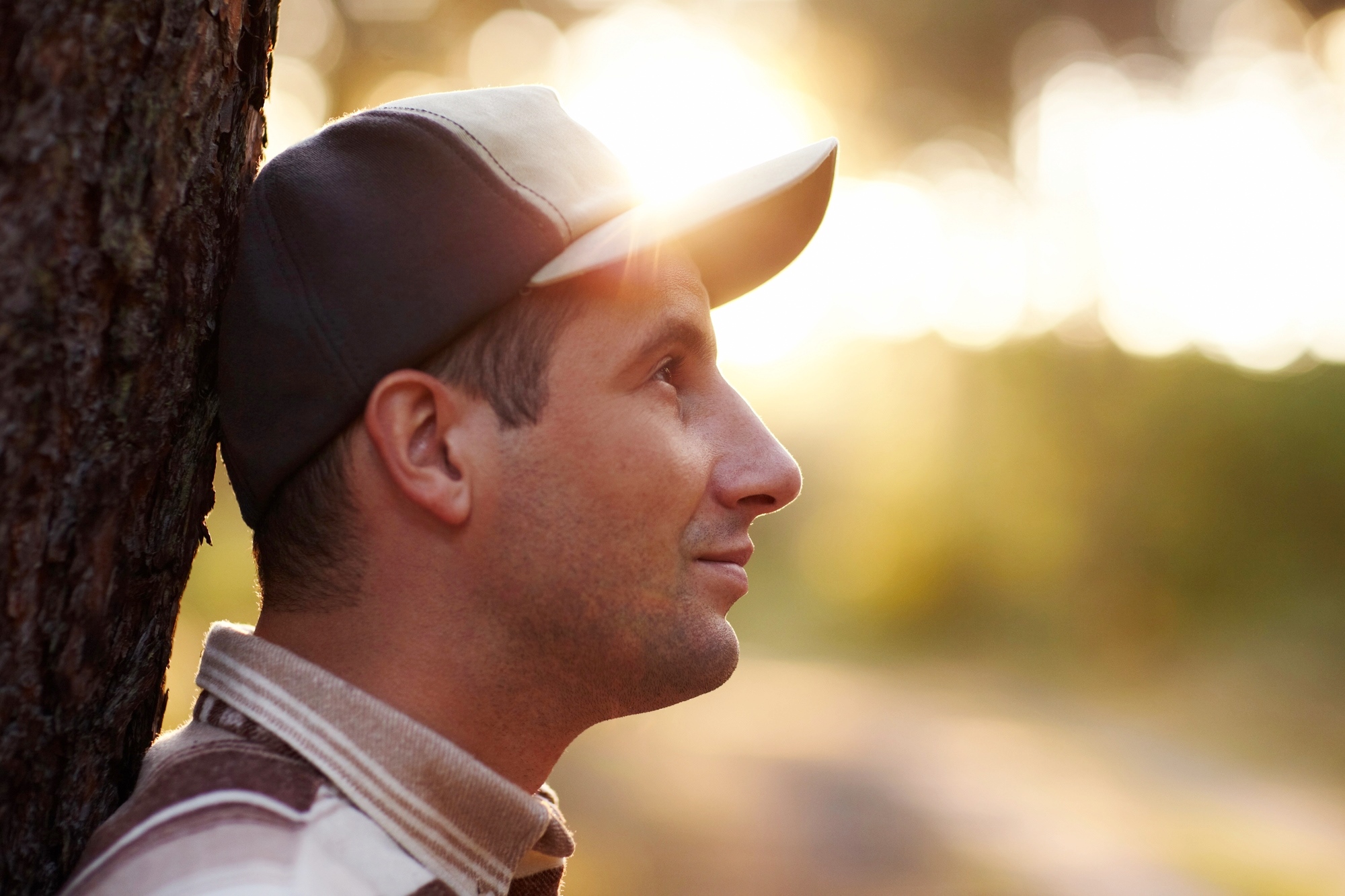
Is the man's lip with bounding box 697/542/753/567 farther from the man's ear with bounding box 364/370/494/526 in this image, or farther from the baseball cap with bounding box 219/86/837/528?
the baseball cap with bounding box 219/86/837/528

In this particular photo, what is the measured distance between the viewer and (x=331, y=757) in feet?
5.16

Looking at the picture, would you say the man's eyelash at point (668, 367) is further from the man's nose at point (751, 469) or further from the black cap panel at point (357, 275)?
the black cap panel at point (357, 275)

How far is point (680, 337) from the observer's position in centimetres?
192

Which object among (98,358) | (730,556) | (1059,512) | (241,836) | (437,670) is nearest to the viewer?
(241,836)

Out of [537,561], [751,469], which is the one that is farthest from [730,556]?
[537,561]

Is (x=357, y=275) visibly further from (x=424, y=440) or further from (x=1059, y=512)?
(x=1059, y=512)

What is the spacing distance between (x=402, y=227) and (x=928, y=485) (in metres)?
16.8

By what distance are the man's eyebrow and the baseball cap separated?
0.14 meters

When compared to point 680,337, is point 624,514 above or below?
below

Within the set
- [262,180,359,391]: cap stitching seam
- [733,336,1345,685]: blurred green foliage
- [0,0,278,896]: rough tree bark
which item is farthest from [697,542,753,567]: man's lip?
[733,336,1345,685]: blurred green foliage

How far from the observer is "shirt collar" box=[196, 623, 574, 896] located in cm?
157

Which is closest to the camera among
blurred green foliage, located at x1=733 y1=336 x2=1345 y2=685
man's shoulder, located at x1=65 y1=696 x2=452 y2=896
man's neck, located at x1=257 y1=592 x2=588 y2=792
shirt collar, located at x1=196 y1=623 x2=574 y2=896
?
man's shoulder, located at x1=65 y1=696 x2=452 y2=896

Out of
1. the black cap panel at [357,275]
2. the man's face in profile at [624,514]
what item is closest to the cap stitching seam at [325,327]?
the black cap panel at [357,275]

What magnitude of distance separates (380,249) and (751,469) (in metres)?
0.70
